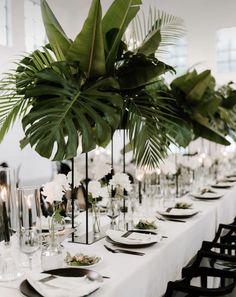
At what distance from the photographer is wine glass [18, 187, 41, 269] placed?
5.94 ft

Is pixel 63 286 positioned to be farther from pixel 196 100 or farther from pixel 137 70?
pixel 196 100

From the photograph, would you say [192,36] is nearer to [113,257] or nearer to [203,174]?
[203,174]

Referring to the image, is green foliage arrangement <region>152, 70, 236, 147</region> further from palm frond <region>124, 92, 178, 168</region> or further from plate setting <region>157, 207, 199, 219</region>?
palm frond <region>124, 92, 178, 168</region>

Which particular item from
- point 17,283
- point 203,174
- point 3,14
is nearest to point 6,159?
point 3,14

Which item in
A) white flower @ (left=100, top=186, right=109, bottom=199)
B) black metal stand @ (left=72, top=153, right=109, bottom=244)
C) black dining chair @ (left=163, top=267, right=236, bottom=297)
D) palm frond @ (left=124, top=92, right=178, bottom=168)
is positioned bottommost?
black dining chair @ (left=163, top=267, right=236, bottom=297)

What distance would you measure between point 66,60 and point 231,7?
863 centimetres

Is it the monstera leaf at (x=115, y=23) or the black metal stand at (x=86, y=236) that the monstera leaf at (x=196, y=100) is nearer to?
the monstera leaf at (x=115, y=23)

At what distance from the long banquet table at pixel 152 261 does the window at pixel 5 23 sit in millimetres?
6118

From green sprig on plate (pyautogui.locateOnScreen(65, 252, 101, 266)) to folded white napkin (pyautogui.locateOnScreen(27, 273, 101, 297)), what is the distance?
0.20 m

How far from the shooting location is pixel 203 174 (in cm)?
533

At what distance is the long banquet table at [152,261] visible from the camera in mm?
1777

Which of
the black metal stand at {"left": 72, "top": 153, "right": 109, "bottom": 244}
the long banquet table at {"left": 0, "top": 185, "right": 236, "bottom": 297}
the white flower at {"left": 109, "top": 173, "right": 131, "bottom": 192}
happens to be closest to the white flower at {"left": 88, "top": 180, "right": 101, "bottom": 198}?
the black metal stand at {"left": 72, "top": 153, "right": 109, "bottom": 244}

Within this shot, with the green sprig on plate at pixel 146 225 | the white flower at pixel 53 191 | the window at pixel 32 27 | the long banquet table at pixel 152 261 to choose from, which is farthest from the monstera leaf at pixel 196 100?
the window at pixel 32 27

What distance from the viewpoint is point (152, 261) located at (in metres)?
2.13
